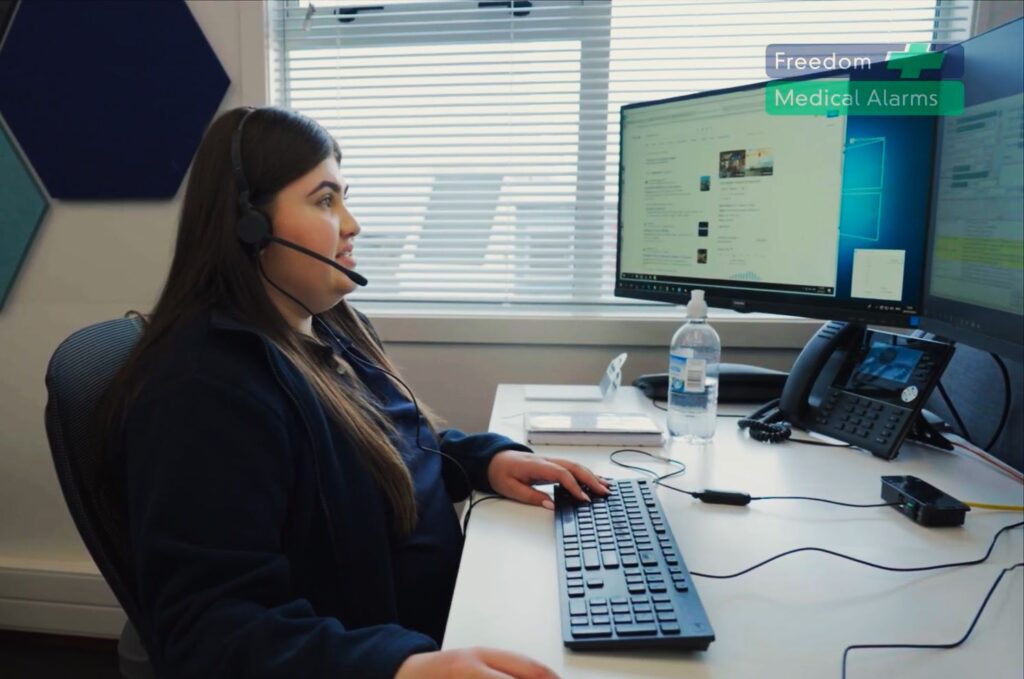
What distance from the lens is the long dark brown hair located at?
814mm

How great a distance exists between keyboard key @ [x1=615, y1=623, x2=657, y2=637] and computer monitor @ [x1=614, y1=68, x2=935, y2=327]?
0.78 metres

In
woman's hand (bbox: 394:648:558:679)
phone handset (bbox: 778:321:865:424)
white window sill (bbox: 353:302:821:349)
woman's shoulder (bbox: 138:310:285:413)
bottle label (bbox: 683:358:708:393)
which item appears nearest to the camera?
woman's hand (bbox: 394:648:558:679)

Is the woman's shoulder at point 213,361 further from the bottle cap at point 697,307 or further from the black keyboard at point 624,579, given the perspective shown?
the bottle cap at point 697,307

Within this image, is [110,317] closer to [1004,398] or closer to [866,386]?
[866,386]

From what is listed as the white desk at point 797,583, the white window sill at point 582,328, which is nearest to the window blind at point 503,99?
the white window sill at point 582,328

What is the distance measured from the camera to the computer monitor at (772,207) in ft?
3.66

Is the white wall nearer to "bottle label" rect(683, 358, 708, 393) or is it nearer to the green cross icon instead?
"bottle label" rect(683, 358, 708, 393)

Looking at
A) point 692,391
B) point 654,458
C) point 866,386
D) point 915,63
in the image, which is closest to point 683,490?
point 654,458

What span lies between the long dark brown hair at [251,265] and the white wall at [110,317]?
0.82 metres

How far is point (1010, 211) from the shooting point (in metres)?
0.91

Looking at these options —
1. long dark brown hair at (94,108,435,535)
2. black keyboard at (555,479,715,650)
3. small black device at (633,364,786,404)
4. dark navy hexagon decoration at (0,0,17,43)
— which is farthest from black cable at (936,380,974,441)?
dark navy hexagon decoration at (0,0,17,43)

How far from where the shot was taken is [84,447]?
716 millimetres

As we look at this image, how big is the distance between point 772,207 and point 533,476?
69cm

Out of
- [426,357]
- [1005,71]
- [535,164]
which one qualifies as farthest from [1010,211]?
[426,357]
